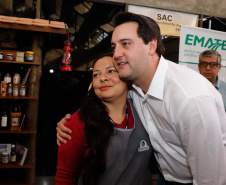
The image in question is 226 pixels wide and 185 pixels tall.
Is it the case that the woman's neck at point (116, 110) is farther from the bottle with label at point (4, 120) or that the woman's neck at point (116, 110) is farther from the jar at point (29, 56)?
the bottle with label at point (4, 120)

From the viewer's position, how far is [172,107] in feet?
4.25

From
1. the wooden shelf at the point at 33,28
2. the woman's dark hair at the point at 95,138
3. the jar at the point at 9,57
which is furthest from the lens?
the jar at the point at 9,57

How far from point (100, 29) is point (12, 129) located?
2312 mm

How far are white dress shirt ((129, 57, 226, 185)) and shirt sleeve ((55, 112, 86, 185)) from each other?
17.8 inches

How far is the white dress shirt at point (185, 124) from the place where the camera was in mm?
1184

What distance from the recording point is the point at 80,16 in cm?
414

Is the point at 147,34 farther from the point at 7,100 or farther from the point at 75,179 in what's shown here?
the point at 7,100

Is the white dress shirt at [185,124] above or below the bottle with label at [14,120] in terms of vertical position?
above

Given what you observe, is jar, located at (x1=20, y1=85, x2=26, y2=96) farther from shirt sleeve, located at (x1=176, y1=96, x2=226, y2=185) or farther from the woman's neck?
shirt sleeve, located at (x1=176, y1=96, x2=226, y2=185)

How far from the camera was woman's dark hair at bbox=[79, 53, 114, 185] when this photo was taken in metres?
1.37

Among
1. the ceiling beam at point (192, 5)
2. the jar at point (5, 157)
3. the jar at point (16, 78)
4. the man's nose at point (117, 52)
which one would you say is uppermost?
the ceiling beam at point (192, 5)

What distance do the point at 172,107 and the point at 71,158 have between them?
2.21 ft

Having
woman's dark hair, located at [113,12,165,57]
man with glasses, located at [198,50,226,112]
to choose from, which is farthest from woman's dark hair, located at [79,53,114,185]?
man with glasses, located at [198,50,226,112]

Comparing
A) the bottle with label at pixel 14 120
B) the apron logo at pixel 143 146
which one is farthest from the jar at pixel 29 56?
the apron logo at pixel 143 146
